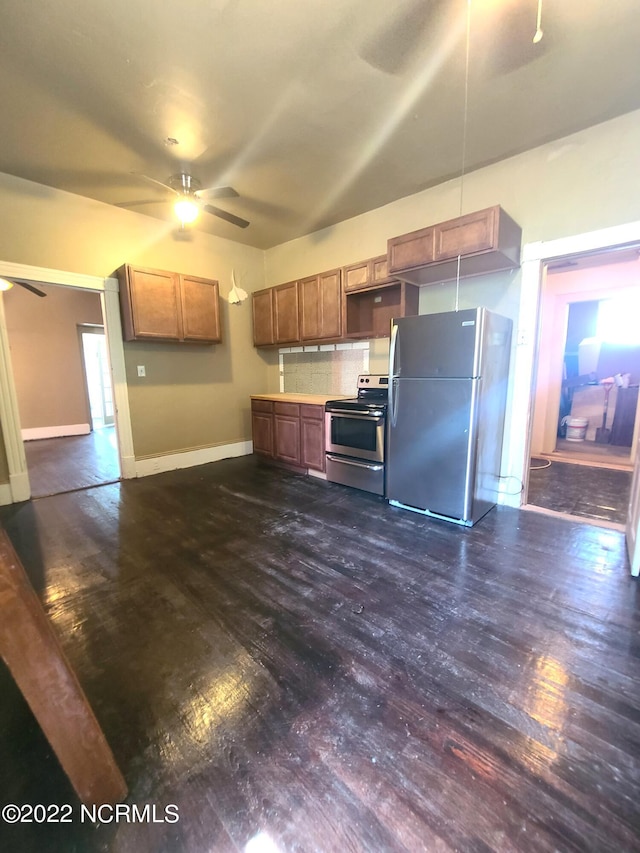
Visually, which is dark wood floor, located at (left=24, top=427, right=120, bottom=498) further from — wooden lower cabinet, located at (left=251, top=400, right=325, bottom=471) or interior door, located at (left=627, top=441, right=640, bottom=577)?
interior door, located at (left=627, top=441, right=640, bottom=577)

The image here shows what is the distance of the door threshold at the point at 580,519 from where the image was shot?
2711mm

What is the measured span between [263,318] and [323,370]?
Result: 3.71 feet

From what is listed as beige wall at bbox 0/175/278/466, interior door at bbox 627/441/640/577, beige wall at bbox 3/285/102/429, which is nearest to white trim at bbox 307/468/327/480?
beige wall at bbox 0/175/278/466

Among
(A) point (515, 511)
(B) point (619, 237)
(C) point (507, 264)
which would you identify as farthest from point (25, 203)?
(A) point (515, 511)

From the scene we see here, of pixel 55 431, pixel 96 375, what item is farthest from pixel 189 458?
pixel 96 375

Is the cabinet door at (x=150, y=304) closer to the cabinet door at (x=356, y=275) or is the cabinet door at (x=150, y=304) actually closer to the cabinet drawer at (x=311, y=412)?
the cabinet drawer at (x=311, y=412)

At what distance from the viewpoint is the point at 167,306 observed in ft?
12.9

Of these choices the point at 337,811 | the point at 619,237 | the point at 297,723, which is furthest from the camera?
the point at 619,237

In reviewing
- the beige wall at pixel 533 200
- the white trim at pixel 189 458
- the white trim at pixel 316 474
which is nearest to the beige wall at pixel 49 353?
the white trim at pixel 189 458

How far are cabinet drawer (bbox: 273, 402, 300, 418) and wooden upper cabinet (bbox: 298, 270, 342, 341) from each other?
84 centimetres

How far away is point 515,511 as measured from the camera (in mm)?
3047

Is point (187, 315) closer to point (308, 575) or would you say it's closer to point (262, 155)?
point (262, 155)

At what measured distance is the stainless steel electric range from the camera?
329 centimetres

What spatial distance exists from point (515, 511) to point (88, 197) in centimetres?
504
